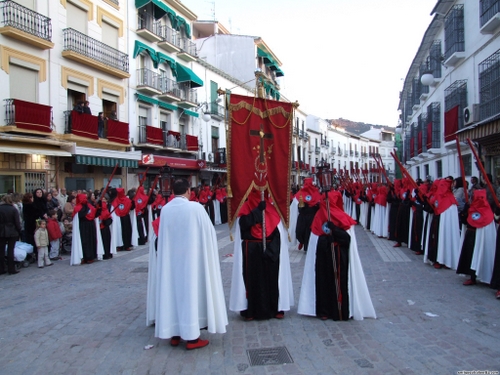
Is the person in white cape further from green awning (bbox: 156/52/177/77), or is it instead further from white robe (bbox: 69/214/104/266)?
green awning (bbox: 156/52/177/77)

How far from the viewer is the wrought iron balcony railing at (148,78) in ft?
71.4

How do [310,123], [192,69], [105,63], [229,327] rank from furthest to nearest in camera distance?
[310,123]
[192,69]
[105,63]
[229,327]

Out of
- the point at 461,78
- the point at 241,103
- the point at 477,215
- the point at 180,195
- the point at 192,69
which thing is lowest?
the point at 477,215

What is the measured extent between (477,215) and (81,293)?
706cm

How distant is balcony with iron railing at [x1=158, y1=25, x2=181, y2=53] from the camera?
23.3 m

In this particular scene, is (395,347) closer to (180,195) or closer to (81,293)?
(180,195)

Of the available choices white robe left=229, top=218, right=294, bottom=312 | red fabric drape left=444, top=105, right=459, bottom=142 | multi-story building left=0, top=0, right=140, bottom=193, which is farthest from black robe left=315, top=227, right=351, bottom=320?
red fabric drape left=444, top=105, right=459, bottom=142

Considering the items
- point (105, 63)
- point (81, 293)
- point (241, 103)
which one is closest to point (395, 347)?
point (241, 103)

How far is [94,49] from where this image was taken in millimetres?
18328

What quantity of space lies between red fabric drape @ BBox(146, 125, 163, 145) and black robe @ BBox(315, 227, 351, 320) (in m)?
17.1

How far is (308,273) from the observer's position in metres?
5.74

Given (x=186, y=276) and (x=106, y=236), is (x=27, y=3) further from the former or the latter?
(x=186, y=276)

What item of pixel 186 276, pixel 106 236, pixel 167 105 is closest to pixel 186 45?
pixel 167 105

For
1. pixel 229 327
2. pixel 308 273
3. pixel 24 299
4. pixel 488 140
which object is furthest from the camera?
pixel 488 140
